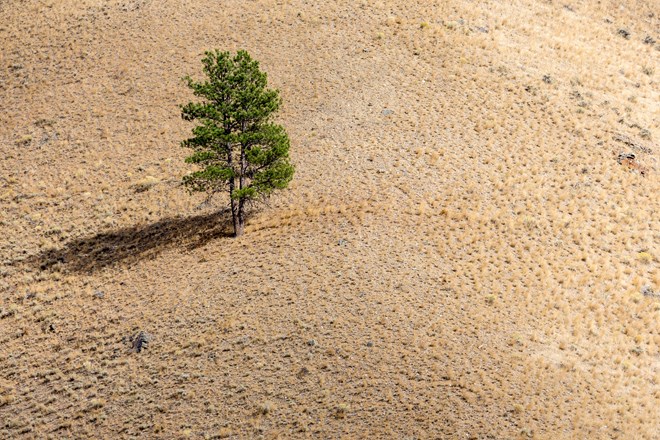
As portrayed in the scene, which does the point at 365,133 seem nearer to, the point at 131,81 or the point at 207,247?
the point at 207,247

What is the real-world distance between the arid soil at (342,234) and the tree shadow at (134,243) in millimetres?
189

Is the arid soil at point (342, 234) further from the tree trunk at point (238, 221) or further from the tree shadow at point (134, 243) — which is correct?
the tree trunk at point (238, 221)

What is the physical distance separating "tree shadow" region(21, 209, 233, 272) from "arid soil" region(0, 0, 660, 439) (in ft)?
0.62

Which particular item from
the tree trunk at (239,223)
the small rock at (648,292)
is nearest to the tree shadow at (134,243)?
the tree trunk at (239,223)

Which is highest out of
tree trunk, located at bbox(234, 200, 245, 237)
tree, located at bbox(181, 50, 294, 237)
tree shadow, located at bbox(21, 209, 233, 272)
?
tree, located at bbox(181, 50, 294, 237)

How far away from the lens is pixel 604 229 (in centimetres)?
3406

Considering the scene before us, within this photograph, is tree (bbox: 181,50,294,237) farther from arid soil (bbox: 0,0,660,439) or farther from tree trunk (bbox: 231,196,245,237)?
arid soil (bbox: 0,0,660,439)

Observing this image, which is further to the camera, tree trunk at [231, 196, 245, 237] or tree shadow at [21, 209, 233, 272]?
tree shadow at [21, 209, 233, 272]

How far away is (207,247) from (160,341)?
652cm

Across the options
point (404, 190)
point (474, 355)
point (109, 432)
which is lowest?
point (109, 432)

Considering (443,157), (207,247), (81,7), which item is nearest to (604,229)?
(443,157)

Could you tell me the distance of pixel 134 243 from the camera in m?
34.1

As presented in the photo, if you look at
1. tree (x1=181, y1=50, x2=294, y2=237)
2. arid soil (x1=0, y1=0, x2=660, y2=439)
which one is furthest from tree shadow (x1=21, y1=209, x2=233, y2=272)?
tree (x1=181, y1=50, x2=294, y2=237)

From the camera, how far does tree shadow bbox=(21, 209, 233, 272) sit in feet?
108
